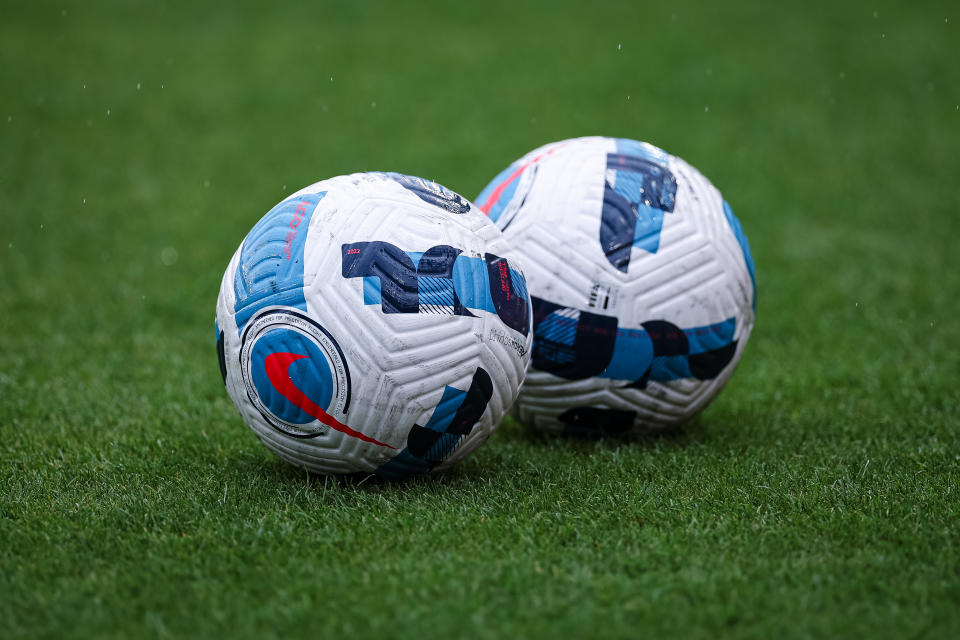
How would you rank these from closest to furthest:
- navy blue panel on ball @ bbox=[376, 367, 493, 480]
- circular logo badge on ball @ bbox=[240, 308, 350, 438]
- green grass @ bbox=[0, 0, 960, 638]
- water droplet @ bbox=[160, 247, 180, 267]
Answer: green grass @ bbox=[0, 0, 960, 638], circular logo badge on ball @ bbox=[240, 308, 350, 438], navy blue panel on ball @ bbox=[376, 367, 493, 480], water droplet @ bbox=[160, 247, 180, 267]

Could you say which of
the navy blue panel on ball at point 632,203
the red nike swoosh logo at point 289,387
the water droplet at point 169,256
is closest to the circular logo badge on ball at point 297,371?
the red nike swoosh logo at point 289,387

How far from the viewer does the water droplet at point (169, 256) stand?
8.84 meters

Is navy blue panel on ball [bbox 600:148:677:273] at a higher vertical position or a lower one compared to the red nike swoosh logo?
higher

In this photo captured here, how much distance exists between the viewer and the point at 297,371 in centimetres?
389

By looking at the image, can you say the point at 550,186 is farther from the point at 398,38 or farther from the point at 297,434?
the point at 398,38

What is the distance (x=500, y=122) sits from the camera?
13773 mm

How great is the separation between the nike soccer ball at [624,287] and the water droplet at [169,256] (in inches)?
189

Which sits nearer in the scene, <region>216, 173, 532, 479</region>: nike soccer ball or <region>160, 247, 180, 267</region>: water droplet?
<region>216, 173, 532, 479</region>: nike soccer ball

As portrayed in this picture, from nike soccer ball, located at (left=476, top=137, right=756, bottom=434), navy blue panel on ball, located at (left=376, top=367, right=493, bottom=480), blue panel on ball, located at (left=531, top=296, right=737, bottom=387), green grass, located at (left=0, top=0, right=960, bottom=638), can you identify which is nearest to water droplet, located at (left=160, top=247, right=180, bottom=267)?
green grass, located at (left=0, top=0, right=960, bottom=638)

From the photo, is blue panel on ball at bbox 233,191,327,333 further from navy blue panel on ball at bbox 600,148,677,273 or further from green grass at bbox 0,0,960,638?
navy blue panel on ball at bbox 600,148,677,273

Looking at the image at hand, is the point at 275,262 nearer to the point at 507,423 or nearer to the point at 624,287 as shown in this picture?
the point at 624,287

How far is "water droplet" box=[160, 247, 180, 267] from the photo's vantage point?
8836mm

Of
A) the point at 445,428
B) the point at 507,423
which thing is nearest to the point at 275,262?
the point at 445,428

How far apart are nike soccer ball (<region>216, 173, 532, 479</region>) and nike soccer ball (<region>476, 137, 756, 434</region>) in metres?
0.42
